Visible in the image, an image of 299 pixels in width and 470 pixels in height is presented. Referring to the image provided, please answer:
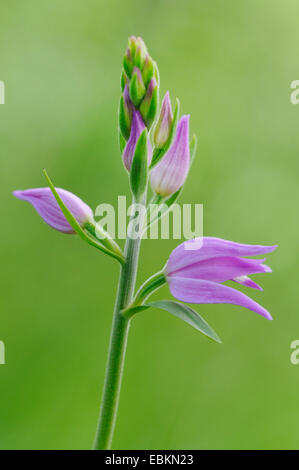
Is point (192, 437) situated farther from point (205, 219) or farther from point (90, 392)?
point (205, 219)

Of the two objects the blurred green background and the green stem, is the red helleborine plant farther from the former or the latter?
the blurred green background

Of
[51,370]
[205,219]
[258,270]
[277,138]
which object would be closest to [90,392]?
[51,370]

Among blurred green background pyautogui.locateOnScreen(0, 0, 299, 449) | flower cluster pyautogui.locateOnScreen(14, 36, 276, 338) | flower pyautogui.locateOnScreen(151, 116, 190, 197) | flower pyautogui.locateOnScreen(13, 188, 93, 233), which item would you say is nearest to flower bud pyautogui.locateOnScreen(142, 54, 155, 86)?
flower cluster pyautogui.locateOnScreen(14, 36, 276, 338)

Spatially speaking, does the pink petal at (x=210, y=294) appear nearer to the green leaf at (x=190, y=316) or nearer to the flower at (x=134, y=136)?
the green leaf at (x=190, y=316)

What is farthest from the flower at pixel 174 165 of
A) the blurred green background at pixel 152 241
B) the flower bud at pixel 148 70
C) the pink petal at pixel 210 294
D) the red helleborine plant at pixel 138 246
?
the blurred green background at pixel 152 241

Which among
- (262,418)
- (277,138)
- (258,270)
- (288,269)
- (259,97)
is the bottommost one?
(262,418)
